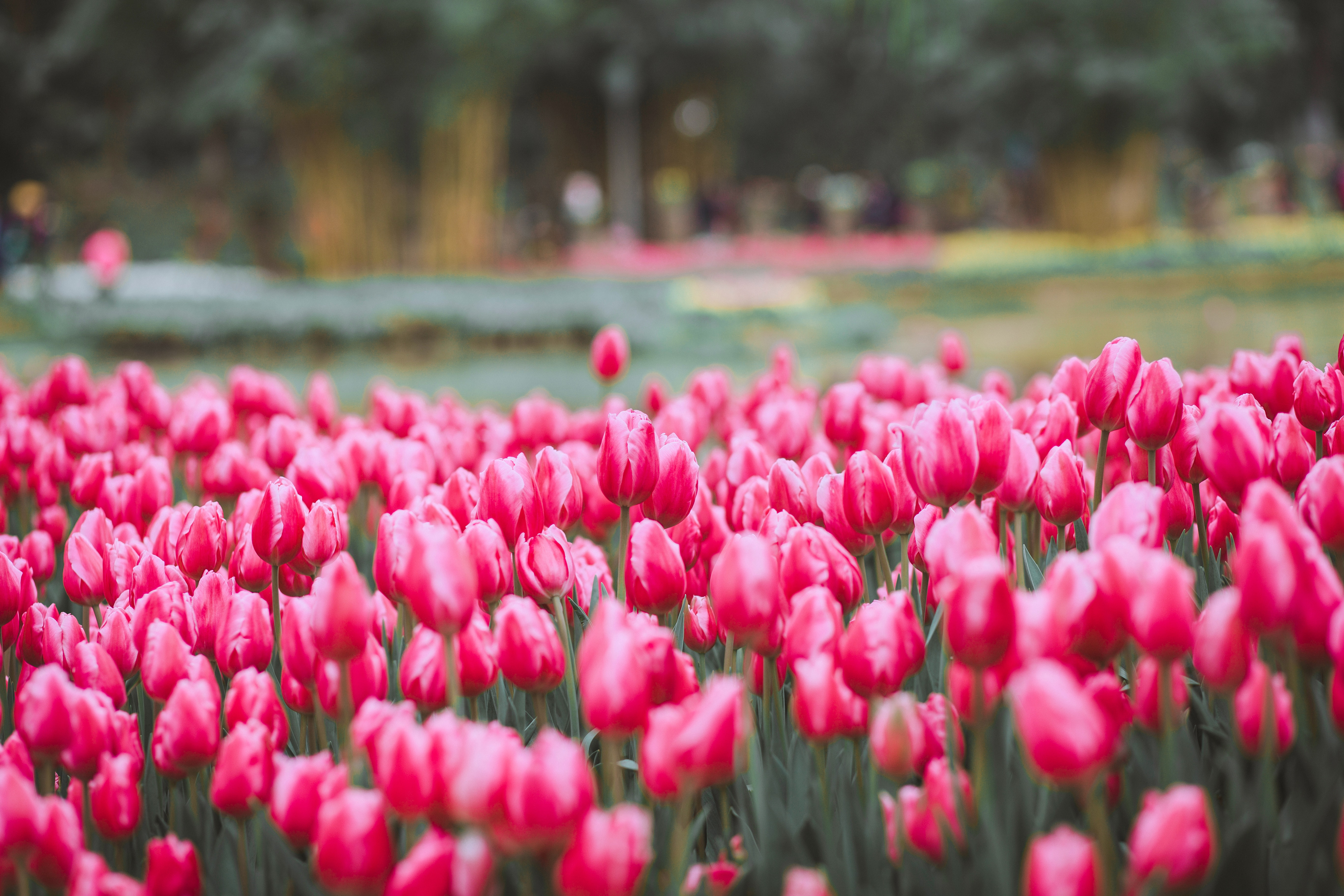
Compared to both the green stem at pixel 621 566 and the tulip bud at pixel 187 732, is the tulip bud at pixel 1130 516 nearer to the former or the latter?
the green stem at pixel 621 566

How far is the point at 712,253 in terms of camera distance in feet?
66.2

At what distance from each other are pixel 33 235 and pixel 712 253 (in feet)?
33.4

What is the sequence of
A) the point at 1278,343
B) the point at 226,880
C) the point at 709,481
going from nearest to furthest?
1. the point at 226,880
2. the point at 1278,343
3. the point at 709,481

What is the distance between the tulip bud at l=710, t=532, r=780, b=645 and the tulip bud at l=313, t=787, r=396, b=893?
1.14 ft

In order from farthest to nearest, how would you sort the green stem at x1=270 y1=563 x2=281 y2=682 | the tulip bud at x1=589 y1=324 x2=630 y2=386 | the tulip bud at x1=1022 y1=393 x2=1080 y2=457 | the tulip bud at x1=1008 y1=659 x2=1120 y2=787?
the tulip bud at x1=589 y1=324 x2=630 y2=386, the tulip bud at x1=1022 y1=393 x2=1080 y2=457, the green stem at x1=270 y1=563 x2=281 y2=682, the tulip bud at x1=1008 y1=659 x2=1120 y2=787

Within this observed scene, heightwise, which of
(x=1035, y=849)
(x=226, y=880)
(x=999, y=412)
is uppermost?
(x=999, y=412)

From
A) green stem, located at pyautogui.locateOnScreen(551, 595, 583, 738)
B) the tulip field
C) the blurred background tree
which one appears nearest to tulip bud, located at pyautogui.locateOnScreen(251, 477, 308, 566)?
the tulip field

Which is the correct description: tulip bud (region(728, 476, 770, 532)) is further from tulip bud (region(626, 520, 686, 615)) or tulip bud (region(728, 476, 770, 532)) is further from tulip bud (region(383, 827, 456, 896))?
tulip bud (region(383, 827, 456, 896))

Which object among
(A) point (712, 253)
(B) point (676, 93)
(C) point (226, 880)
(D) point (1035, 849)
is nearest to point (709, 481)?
(C) point (226, 880)

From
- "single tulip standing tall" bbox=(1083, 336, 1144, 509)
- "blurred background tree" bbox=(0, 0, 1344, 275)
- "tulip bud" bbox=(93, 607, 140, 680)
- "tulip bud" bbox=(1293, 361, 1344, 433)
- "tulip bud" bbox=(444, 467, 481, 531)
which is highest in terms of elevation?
"blurred background tree" bbox=(0, 0, 1344, 275)

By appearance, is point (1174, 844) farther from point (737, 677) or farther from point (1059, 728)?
point (737, 677)

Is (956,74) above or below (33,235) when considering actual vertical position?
above

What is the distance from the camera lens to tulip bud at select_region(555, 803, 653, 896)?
32.4 inches

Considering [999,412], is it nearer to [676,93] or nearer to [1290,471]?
[1290,471]
